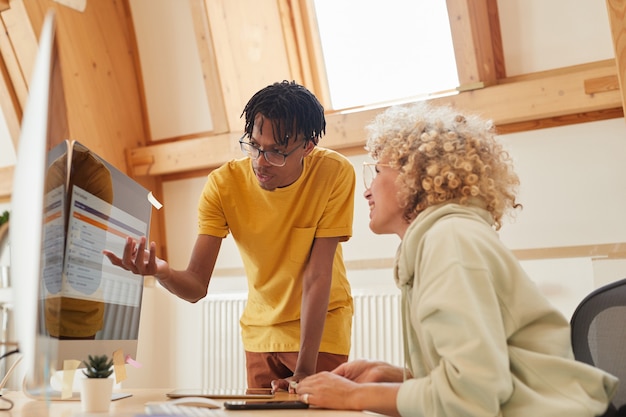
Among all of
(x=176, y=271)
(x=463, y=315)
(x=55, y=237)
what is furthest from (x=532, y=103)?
(x=55, y=237)

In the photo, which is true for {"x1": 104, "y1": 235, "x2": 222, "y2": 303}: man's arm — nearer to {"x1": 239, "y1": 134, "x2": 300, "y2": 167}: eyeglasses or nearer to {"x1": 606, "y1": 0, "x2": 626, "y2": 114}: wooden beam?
{"x1": 239, "y1": 134, "x2": 300, "y2": 167}: eyeglasses

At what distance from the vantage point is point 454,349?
1215mm

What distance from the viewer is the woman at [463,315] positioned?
121 centimetres

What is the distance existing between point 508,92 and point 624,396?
8.42 ft

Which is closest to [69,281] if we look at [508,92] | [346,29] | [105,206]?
[105,206]

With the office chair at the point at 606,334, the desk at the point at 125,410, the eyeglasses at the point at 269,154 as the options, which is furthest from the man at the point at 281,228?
the office chair at the point at 606,334

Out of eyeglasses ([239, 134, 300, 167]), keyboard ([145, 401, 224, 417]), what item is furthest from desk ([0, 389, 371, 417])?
eyeglasses ([239, 134, 300, 167])

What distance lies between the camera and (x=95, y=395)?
1416mm

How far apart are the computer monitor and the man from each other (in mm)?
534

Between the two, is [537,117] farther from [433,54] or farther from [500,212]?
[500,212]

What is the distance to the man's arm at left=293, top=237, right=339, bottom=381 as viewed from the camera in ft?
6.81

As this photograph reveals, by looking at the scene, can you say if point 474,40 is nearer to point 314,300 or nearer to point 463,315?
point 314,300

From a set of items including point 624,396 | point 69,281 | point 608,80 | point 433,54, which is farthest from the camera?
point 433,54

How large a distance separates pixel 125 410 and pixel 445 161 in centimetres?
77
